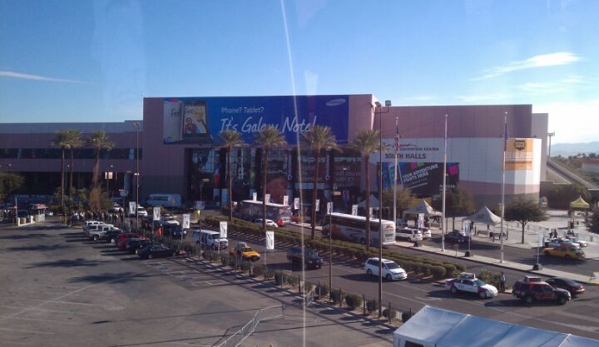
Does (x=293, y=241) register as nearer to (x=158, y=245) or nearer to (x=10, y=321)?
(x=158, y=245)

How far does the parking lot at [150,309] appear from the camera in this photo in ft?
52.7

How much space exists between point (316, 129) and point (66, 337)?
81.2 ft

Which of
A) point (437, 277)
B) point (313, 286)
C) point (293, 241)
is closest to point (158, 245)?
point (293, 241)

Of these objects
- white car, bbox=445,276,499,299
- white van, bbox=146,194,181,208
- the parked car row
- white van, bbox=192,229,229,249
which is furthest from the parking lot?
white van, bbox=146,194,181,208

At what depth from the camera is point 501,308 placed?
70.5 feet

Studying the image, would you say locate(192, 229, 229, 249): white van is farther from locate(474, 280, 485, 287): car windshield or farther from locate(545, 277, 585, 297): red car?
locate(545, 277, 585, 297): red car

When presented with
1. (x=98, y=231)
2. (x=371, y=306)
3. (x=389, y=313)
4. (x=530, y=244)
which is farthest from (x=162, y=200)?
(x=389, y=313)

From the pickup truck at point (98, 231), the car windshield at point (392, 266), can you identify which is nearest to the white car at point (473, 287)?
the car windshield at point (392, 266)

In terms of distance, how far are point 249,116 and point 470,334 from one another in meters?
58.3

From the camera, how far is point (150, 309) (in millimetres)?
19547

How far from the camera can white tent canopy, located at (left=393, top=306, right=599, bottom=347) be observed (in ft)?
35.6

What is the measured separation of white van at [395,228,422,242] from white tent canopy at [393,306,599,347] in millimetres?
29424

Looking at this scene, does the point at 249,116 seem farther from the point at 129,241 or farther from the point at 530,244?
the point at 530,244

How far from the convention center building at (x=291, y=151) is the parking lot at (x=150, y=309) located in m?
33.4
